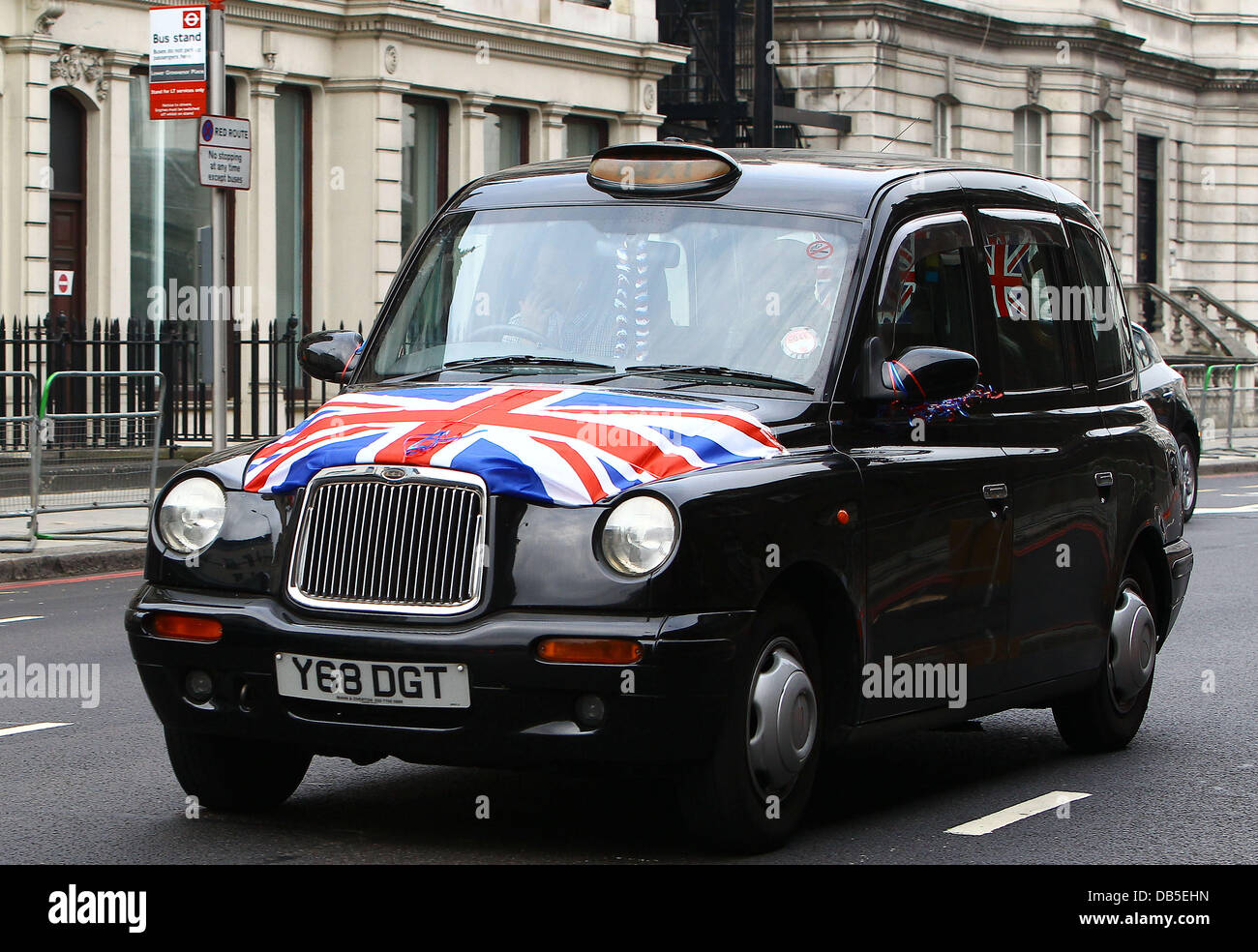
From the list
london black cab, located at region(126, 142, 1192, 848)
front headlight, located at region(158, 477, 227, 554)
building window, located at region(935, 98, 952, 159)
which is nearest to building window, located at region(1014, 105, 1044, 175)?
building window, located at region(935, 98, 952, 159)

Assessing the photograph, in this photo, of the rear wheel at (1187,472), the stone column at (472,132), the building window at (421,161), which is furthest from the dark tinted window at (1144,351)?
the stone column at (472,132)

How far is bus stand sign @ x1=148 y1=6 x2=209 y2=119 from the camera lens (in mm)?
16312

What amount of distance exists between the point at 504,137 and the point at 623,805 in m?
24.6

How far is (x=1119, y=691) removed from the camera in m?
8.39

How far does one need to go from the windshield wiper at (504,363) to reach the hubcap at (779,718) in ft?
3.86

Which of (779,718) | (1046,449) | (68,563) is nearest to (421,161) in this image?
(68,563)

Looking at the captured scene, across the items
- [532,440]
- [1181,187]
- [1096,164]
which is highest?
[1096,164]

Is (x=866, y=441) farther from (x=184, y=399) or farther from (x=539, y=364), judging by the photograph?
(x=184, y=399)

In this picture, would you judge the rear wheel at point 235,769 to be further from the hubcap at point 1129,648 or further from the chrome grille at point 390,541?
the hubcap at point 1129,648

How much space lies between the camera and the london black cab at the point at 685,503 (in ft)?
19.4

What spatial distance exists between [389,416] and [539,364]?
673 millimetres
